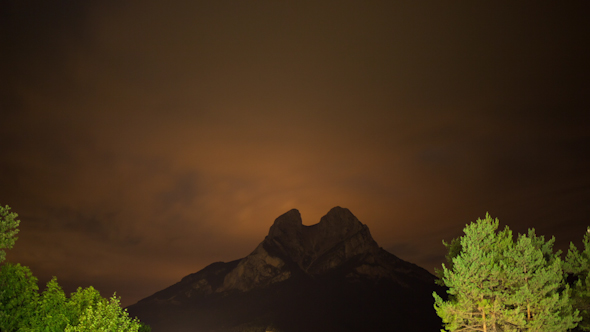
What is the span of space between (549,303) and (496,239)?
6.71 m

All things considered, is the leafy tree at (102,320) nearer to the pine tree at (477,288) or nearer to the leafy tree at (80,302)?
the leafy tree at (80,302)

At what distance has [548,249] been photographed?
40.0m

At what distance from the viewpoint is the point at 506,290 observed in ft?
113

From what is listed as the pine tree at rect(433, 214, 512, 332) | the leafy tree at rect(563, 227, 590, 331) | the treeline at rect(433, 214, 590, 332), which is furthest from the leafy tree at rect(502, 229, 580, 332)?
the leafy tree at rect(563, 227, 590, 331)

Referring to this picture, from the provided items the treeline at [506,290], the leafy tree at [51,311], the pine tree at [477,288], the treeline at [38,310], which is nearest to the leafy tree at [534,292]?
the treeline at [506,290]

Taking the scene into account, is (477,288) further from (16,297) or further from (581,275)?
(16,297)

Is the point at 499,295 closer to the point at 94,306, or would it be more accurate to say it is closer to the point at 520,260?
the point at 520,260

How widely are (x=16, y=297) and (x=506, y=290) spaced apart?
48.2m

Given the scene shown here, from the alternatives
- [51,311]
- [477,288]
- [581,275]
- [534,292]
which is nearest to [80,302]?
[51,311]

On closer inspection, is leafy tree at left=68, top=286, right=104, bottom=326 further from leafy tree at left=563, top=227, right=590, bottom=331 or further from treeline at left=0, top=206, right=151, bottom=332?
leafy tree at left=563, top=227, right=590, bottom=331

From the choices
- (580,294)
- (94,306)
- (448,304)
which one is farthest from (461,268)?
(94,306)

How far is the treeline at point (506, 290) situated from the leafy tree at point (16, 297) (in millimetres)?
41284

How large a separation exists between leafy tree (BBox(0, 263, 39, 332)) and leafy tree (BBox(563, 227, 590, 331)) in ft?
176

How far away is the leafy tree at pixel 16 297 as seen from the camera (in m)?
36.9
